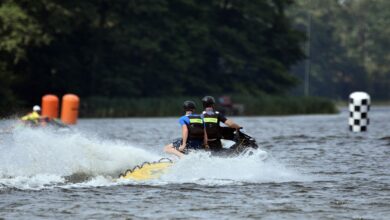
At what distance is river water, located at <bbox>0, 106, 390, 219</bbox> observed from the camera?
15711 millimetres

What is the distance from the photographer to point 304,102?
7350cm

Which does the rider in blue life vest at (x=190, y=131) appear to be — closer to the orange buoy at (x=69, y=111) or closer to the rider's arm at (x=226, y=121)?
the rider's arm at (x=226, y=121)

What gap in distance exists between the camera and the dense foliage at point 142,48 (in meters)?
61.6

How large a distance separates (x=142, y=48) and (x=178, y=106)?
573 cm

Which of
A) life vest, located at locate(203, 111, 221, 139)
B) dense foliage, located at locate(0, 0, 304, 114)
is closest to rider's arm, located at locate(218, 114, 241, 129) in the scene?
life vest, located at locate(203, 111, 221, 139)

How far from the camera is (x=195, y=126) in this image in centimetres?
2091

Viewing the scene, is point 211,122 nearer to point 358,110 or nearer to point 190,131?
point 190,131

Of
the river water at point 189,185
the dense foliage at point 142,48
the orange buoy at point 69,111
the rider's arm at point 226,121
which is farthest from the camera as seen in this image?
the dense foliage at point 142,48

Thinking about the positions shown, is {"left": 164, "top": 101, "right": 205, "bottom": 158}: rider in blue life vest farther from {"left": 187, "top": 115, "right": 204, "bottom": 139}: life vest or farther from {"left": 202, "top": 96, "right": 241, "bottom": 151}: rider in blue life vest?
{"left": 202, "top": 96, "right": 241, "bottom": 151}: rider in blue life vest

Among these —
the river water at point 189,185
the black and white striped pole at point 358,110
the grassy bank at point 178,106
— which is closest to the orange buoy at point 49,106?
the grassy bank at point 178,106

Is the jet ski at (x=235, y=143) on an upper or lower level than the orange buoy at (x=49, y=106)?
lower

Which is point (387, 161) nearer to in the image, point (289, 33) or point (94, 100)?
point (94, 100)

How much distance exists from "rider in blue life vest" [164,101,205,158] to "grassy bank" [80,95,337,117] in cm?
4287

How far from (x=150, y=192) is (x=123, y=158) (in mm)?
4548
